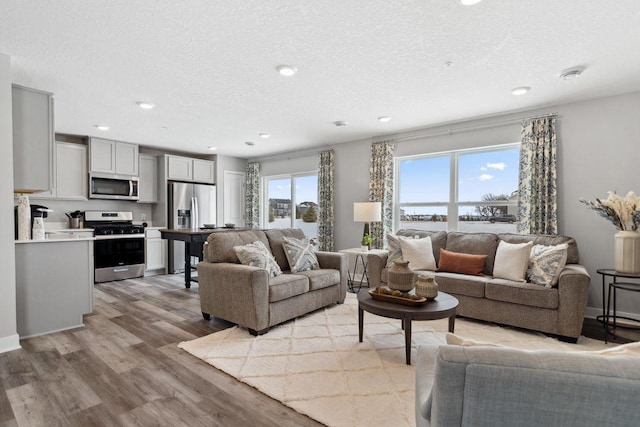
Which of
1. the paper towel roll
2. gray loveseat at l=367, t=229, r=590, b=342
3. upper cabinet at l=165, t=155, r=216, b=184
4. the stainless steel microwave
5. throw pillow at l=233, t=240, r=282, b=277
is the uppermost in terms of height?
upper cabinet at l=165, t=155, r=216, b=184

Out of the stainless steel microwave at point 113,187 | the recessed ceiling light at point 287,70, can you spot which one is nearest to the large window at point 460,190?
the recessed ceiling light at point 287,70

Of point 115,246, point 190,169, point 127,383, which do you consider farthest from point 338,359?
point 190,169

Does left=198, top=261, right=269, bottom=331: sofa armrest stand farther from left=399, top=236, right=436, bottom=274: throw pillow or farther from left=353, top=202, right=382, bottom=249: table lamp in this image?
left=353, top=202, right=382, bottom=249: table lamp

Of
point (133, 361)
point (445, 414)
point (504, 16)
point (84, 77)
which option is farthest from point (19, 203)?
point (504, 16)

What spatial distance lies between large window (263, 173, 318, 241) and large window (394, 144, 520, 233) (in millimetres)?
1912

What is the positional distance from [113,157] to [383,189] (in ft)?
15.7

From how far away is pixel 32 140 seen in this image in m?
3.26

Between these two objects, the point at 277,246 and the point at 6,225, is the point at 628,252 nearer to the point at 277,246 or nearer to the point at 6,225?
the point at 277,246

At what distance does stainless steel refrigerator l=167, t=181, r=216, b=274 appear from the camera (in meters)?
6.51

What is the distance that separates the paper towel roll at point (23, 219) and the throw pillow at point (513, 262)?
15.7 feet

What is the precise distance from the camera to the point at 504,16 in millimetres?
2191

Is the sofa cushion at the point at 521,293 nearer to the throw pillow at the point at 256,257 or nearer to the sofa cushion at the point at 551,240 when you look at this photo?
the sofa cushion at the point at 551,240

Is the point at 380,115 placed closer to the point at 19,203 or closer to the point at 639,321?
the point at 639,321

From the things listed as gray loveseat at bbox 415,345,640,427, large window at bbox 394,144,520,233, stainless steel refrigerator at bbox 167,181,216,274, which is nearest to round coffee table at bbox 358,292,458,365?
gray loveseat at bbox 415,345,640,427
